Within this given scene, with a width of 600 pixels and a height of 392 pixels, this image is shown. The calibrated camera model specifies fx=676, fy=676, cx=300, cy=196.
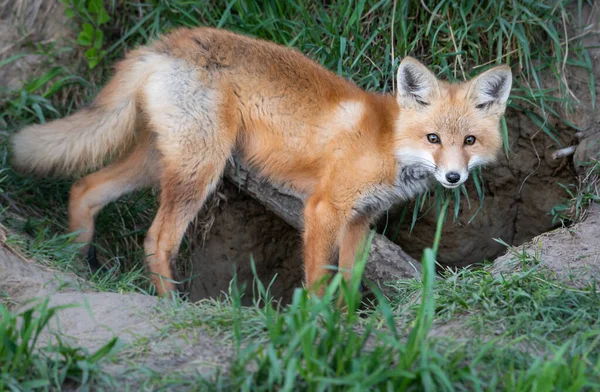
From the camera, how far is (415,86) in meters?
3.90

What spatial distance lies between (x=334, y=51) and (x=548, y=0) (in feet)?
5.08

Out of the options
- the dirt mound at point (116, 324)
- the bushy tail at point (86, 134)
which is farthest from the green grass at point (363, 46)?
the dirt mound at point (116, 324)

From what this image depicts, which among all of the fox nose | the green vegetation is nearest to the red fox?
the fox nose

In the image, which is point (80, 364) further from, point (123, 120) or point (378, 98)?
point (378, 98)

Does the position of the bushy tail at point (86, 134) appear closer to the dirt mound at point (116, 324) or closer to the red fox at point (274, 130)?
the red fox at point (274, 130)

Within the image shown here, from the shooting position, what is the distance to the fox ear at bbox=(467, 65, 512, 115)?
12.5 feet

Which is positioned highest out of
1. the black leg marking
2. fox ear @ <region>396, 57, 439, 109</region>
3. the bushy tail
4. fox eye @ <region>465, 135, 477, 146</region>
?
fox ear @ <region>396, 57, 439, 109</region>

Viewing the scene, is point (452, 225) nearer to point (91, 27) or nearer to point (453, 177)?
point (453, 177)

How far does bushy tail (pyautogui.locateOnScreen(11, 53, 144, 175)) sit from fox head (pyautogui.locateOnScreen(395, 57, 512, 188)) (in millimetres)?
1603

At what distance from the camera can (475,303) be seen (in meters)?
2.96

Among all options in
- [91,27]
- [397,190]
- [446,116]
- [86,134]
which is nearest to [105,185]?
[86,134]

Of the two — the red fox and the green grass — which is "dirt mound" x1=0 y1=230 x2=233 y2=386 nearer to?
the red fox

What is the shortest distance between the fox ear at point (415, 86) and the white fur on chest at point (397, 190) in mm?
377

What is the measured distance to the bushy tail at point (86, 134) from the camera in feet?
13.2
